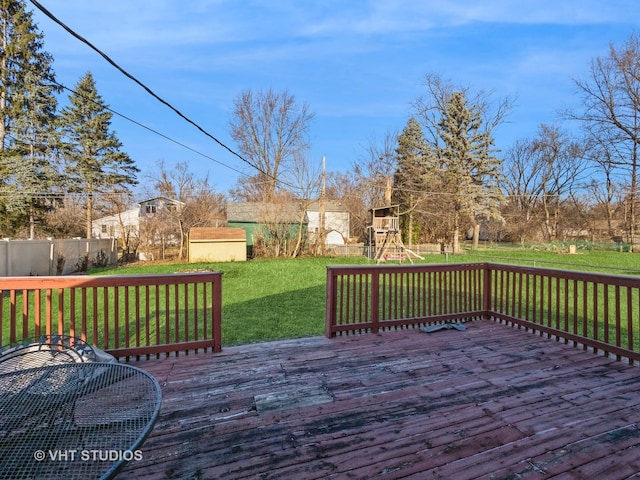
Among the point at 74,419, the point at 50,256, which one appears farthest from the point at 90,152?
the point at 74,419

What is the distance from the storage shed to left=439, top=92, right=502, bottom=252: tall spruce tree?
46.3 ft

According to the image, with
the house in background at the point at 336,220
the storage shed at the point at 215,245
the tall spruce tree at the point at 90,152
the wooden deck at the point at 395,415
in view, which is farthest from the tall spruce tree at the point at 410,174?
the wooden deck at the point at 395,415

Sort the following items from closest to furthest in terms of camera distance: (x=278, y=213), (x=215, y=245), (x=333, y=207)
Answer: (x=215, y=245) < (x=278, y=213) < (x=333, y=207)

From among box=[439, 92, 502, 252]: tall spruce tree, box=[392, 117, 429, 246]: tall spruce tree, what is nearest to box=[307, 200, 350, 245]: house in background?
box=[392, 117, 429, 246]: tall spruce tree

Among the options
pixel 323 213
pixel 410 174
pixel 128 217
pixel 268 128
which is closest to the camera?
pixel 323 213

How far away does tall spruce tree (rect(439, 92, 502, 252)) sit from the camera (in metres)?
22.2

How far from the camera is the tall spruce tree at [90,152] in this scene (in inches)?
735

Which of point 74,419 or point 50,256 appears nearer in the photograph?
point 74,419

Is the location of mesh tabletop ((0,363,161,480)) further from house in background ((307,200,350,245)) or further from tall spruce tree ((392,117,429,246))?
house in background ((307,200,350,245))

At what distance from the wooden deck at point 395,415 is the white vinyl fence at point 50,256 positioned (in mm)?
9566

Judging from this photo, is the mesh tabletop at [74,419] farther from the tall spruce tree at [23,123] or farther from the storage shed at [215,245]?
the tall spruce tree at [23,123]

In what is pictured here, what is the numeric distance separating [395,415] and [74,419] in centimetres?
181

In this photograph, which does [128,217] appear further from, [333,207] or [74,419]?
[74,419]

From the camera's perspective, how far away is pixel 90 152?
20.5m
